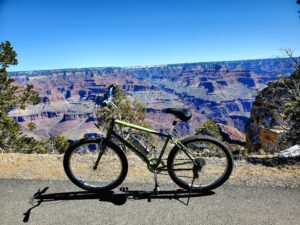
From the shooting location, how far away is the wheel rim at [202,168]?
231 inches

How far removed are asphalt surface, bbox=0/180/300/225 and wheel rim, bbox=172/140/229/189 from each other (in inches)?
8.4

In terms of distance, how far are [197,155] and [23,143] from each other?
2091 centimetres

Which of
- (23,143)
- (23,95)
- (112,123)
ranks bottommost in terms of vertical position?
(23,143)

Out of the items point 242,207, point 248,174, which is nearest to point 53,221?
point 242,207

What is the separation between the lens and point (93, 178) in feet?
20.9

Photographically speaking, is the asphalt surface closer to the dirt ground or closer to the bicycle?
the bicycle

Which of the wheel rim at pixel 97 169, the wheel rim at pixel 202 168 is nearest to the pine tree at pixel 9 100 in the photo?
the wheel rim at pixel 97 169

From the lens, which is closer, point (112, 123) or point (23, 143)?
point (112, 123)

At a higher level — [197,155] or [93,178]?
[197,155]

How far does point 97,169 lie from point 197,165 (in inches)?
73.5

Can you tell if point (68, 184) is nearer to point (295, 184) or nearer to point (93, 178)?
point (93, 178)

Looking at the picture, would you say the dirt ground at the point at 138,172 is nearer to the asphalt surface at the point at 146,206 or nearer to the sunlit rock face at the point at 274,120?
the asphalt surface at the point at 146,206

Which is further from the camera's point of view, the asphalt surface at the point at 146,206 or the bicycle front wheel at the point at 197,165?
the bicycle front wheel at the point at 197,165

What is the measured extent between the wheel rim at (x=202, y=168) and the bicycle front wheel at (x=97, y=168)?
0.92 meters
